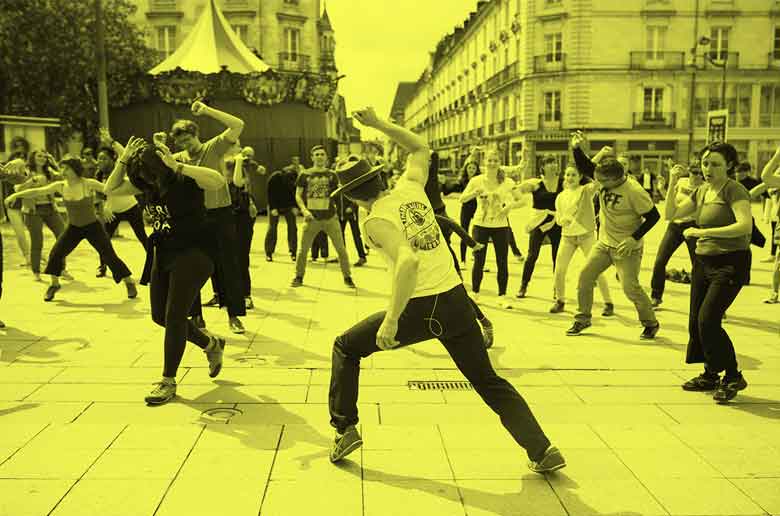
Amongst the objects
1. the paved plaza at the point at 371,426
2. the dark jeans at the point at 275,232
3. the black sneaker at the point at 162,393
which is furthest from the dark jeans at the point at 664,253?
the dark jeans at the point at 275,232

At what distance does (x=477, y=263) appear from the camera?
844 cm

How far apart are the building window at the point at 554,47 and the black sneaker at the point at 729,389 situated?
3767 cm

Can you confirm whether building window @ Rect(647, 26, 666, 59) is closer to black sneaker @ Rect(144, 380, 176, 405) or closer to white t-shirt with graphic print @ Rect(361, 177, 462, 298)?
black sneaker @ Rect(144, 380, 176, 405)

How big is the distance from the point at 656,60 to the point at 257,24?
22787 millimetres

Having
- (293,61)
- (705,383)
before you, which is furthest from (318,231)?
(293,61)

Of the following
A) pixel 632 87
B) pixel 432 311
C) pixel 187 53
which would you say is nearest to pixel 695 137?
pixel 632 87

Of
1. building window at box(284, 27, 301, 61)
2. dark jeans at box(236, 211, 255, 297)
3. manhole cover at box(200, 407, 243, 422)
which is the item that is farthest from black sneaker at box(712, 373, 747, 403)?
building window at box(284, 27, 301, 61)

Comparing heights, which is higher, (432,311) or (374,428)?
(432,311)

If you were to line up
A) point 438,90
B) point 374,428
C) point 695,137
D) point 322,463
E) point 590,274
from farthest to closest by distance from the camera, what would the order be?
1. point 438,90
2. point 695,137
3. point 590,274
4. point 374,428
5. point 322,463

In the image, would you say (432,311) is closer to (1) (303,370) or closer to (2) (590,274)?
(1) (303,370)

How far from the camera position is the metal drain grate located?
541 cm

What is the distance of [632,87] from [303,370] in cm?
3781

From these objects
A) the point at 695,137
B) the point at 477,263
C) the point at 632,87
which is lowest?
the point at 477,263

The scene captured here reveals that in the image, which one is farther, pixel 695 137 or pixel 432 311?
pixel 695 137
